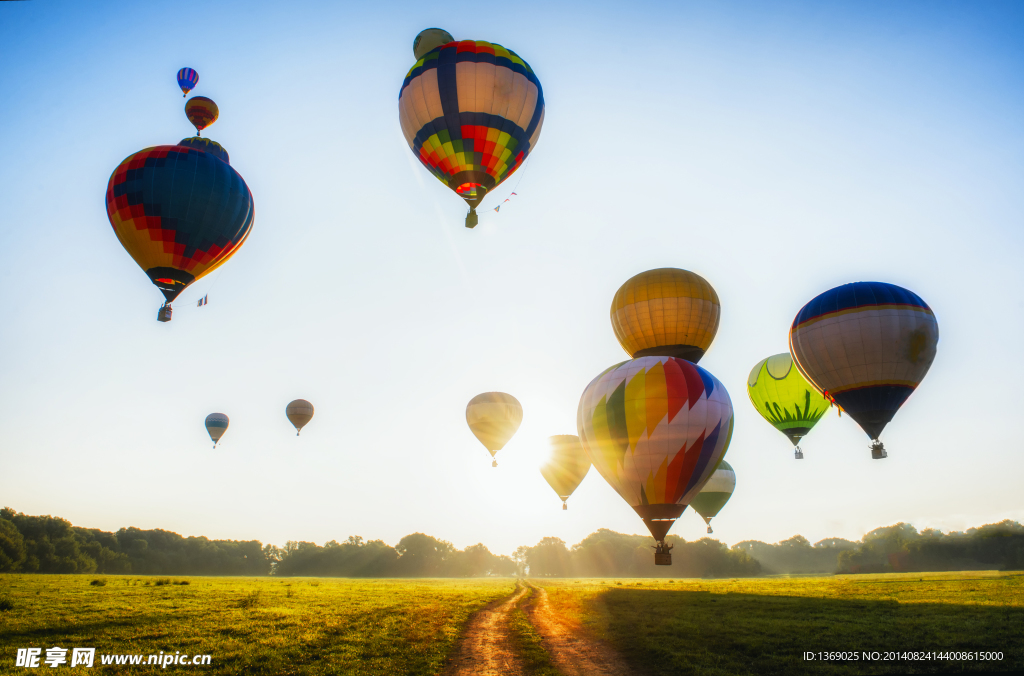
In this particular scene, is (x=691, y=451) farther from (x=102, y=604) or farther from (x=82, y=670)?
(x=102, y=604)

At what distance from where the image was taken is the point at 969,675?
32.1ft

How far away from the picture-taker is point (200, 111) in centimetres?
2605

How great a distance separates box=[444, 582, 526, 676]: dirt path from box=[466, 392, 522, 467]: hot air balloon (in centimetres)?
2008

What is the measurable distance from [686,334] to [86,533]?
8366 centimetres

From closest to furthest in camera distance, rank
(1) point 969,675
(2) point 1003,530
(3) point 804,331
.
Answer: (1) point 969,675 → (3) point 804,331 → (2) point 1003,530

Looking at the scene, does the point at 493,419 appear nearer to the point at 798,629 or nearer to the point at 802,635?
the point at 798,629

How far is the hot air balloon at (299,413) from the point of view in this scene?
43.5 metres

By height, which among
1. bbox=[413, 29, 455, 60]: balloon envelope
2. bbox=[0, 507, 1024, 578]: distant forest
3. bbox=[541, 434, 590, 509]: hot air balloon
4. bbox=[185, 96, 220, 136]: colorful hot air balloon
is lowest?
bbox=[0, 507, 1024, 578]: distant forest

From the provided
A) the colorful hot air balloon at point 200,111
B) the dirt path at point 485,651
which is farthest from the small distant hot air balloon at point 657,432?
the colorful hot air balloon at point 200,111

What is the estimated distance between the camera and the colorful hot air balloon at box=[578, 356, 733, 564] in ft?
59.2

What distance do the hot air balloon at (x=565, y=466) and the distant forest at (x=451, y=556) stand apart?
127ft

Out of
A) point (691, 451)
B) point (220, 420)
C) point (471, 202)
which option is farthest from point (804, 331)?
point (220, 420)

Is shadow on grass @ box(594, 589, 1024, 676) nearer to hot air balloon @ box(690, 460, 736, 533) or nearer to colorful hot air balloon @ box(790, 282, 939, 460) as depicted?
colorful hot air balloon @ box(790, 282, 939, 460)

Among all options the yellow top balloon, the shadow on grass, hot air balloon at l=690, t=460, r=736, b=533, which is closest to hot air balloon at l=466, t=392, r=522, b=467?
hot air balloon at l=690, t=460, r=736, b=533
